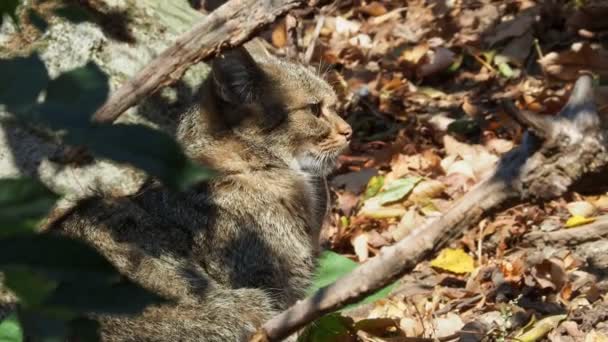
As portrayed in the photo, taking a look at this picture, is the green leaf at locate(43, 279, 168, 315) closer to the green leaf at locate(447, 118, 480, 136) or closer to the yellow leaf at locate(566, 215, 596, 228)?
the yellow leaf at locate(566, 215, 596, 228)

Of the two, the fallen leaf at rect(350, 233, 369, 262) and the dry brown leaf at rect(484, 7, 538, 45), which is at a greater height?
the dry brown leaf at rect(484, 7, 538, 45)

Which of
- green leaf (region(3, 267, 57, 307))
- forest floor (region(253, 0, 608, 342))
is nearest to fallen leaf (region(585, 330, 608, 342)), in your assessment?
forest floor (region(253, 0, 608, 342))

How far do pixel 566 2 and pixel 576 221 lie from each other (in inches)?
95.8

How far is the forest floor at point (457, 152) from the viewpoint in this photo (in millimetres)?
3930

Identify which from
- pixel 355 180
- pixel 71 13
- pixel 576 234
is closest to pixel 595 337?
pixel 576 234

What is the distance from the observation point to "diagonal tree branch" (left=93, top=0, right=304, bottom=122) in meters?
4.55

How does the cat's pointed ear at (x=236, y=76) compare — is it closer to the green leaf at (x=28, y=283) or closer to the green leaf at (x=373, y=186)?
the green leaf at (x=373, y=186)

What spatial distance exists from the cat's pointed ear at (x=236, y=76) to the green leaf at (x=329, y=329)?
1.09 metres

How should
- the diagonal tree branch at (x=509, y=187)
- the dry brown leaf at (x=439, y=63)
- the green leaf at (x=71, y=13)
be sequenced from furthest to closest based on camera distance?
the dry brown leaf at (x=439, y=63) < the diagonal tree branch at (x=509, y=187) < the green leaf at (x=71, y=13)

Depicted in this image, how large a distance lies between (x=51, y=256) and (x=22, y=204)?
0.40 ft

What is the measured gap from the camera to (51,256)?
1130mm

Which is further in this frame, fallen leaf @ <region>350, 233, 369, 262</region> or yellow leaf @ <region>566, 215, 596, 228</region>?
fallen leaf @ <region>350, 233, 369, 262</region>

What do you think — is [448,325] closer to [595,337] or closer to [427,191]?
[595,337]

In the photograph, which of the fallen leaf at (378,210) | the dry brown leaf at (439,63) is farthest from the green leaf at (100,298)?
the dry brown leaf at (439,63)
